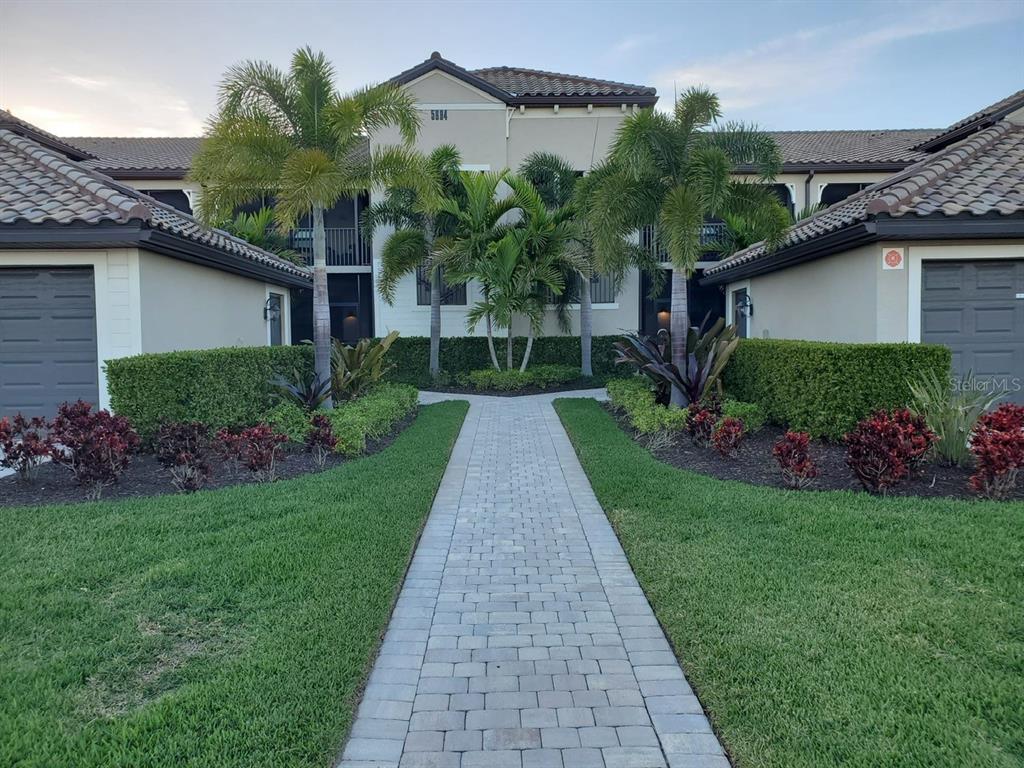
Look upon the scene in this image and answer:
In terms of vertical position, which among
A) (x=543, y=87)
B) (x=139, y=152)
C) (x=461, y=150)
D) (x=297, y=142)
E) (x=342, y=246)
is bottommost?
(x=297, y=142)

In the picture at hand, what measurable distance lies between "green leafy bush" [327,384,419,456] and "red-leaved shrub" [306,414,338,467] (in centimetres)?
13

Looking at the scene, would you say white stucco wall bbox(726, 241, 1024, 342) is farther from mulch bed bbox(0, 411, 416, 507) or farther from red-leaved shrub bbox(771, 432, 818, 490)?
mulch bed bbox(0, 411, 416, 507)

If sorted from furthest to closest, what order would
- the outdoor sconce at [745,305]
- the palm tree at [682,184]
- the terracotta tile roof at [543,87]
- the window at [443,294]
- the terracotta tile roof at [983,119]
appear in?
the window at [443,294] < the terracotta tile roof at [543,87] < the outdoor sconce at [745,305] < the terracotta tile roof at [983,119] < the palm tree at [682,184]

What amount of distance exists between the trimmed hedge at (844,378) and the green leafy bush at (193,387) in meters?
8.08

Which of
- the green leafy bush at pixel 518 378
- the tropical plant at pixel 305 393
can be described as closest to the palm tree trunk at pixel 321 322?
the tropical plant at pixel 305 393

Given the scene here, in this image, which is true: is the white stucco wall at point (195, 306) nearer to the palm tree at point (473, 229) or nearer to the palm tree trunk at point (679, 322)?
the palm tree at point (473, 229)

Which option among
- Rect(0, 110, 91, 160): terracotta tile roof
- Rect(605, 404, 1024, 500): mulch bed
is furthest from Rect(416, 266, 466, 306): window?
Rect(605, 404, 1024, 500): mulch bed

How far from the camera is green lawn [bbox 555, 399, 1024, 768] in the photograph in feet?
10.1

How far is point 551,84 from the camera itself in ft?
76.6

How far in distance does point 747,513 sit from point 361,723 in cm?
429

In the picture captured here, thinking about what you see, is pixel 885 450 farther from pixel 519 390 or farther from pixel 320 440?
pixel 519 390

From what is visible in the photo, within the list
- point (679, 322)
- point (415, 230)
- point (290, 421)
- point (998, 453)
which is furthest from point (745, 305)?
point (290, 421)

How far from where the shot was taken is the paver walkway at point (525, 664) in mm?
3148

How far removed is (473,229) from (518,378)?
408cm
